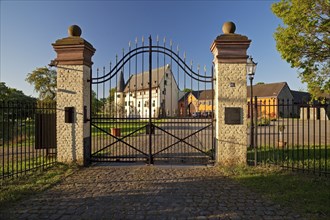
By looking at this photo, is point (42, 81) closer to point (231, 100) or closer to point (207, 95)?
point (207, 95)

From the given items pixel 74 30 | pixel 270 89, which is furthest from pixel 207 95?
pixel 74 30

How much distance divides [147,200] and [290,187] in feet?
10.7

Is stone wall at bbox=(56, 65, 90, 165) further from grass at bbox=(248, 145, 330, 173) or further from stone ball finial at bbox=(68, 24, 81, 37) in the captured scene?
grass at bbox=(248, 145, 330, 173)

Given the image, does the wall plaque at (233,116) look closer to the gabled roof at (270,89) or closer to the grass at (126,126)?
the grass at (126,126)

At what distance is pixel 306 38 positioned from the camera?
8.80 m

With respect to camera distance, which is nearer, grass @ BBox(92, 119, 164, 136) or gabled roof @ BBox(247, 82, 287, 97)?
grass @ BBox(92, 119, 164, 136)

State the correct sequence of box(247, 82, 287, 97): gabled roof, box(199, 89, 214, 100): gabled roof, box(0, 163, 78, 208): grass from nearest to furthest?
box(0, 163, 78, 208): grass → box(199, 89, 214, 100): gabled roof → box(247, 82, 287, 97): gabled roof

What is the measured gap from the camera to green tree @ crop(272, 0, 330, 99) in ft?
27.2

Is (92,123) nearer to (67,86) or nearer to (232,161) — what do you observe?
(67,86)

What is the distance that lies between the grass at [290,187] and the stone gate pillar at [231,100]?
22.3 inches

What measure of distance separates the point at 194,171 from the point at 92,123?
3678 mm

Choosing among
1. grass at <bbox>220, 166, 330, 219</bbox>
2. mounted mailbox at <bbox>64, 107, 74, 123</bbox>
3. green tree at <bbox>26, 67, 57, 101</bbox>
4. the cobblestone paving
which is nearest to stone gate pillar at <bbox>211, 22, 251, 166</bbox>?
grass at <bbox>220, 166, 330, 219</bbox>

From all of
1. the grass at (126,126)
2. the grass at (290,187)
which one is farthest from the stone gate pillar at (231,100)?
the grass at (126,126)

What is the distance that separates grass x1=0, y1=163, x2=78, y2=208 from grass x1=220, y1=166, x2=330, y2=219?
4.55 m
